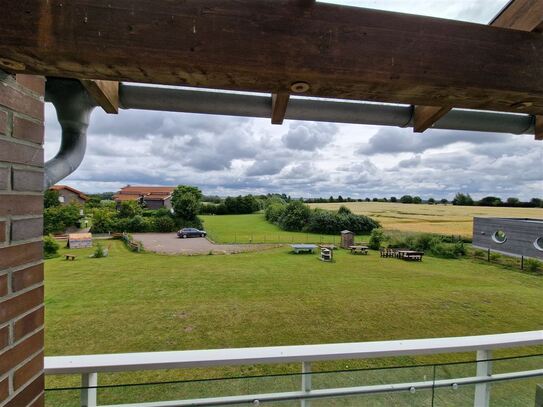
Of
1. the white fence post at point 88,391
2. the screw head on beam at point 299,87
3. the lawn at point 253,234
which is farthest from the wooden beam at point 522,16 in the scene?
the lawn at point 253,234

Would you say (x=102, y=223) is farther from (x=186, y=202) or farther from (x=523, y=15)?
(x=523, y=15)

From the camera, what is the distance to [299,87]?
82cm

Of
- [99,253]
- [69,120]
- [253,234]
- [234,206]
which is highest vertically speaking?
[69,120]

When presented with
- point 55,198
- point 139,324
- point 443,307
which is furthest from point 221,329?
point 55,198

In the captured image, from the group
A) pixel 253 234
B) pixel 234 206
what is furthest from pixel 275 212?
pixel 234 206

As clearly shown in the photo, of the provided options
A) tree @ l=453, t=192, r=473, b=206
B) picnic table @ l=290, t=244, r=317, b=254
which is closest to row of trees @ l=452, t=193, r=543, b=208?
tree @ l=453, t=192, r=473, b=206

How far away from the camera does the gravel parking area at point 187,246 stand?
16.1 m

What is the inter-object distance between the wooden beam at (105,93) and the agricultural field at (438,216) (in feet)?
75.0

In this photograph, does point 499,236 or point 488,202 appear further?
point 488,202

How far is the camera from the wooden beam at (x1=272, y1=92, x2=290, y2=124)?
1.04 m

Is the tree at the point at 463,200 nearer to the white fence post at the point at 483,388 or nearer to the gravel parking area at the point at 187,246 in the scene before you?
the gravel parking area at the point at 187,246

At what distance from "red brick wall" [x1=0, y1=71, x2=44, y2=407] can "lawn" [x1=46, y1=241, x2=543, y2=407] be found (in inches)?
121

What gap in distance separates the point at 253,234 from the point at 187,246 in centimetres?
643

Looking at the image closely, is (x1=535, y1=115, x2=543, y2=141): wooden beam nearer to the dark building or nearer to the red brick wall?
the red brick wall
